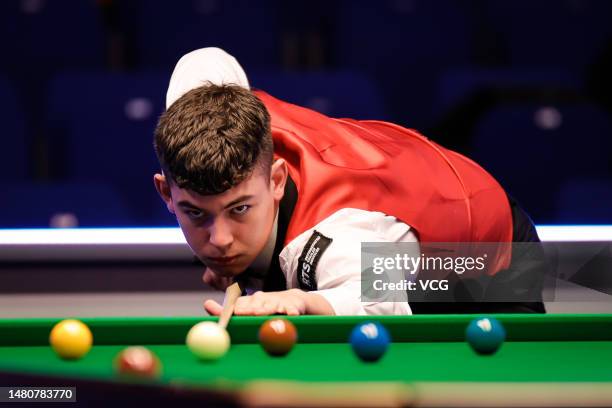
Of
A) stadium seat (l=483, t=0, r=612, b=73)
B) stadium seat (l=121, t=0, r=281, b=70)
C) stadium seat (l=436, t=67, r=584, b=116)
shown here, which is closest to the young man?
stadium seat (l=436, t=67, r=584, b=116)

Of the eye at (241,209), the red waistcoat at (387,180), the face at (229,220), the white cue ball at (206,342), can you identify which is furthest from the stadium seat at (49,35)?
the white cue ball at (206,342)

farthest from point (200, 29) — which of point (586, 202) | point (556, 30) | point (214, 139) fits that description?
point (214, 139)

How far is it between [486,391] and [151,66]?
12.4ft

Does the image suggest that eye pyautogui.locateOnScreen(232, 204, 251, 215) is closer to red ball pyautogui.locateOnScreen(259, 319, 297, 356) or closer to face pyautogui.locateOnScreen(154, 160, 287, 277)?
face pyautogui.locateOnScreen(154, 160, 287, 277)

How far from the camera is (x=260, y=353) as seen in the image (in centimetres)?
196

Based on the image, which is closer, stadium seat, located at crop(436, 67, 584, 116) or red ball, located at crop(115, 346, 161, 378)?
red ball, located at crop(115, 346, 161, 378)

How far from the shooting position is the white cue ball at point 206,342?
73.9 inches

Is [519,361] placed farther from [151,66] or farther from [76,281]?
[151,66]

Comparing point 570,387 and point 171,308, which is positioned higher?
point 171,308

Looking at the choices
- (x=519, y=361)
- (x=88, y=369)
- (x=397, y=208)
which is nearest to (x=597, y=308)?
(x=397, y=208)

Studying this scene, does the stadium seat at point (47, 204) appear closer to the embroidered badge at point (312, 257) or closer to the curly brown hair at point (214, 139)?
the curly brown hair at point (214, 139)

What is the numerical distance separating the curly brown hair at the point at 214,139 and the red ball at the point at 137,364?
0.60 m

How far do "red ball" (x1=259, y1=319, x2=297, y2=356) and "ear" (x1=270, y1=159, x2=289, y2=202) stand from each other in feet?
1.86

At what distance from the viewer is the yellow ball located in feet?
6.19
